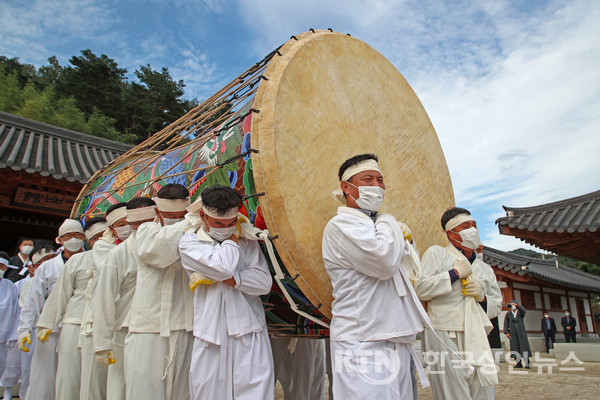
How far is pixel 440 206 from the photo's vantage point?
294cm

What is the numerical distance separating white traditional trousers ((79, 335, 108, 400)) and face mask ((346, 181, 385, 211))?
218cm

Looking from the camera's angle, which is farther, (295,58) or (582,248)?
(582,248)

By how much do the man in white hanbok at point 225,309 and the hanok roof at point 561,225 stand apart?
5.44 meters

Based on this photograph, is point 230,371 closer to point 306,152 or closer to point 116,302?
point 116,302

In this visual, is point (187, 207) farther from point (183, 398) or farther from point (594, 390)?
point (594, 390)

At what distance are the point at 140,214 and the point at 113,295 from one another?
1.74 ft

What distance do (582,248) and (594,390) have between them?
7.36 ft

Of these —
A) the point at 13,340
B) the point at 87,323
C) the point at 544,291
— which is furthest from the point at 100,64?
the point at 544,291

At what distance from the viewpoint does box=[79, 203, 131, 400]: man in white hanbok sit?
9.29 ft

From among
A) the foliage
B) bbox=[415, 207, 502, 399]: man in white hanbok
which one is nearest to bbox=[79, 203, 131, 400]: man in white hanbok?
bbox=[415, 207, 502, 399]: man in white hanbok

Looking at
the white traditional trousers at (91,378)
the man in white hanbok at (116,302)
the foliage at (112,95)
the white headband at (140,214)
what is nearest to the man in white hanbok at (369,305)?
the white headband at (140,214)

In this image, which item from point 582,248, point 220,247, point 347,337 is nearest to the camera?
point 347,337

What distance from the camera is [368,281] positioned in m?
1.90

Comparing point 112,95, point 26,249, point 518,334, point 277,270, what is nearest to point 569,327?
point 518,334
